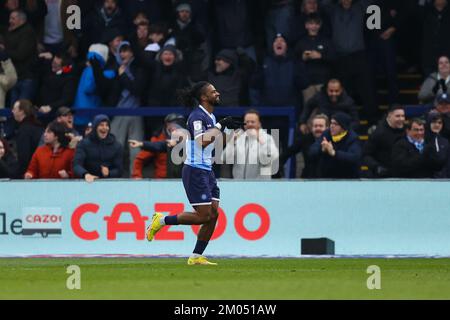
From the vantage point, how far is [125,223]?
2198 centimetres

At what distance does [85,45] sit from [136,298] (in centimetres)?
1297

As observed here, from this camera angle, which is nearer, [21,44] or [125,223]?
[125,223]

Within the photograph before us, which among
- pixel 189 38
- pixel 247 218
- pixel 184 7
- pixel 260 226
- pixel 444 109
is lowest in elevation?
pixel 260 226

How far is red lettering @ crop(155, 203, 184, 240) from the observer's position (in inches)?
867

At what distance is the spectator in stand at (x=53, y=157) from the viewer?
22.8 m

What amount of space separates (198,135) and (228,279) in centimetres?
249

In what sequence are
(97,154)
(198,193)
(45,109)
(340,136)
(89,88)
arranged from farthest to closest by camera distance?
(89,88), (45,109), (97,154), (340,136), (198,193)

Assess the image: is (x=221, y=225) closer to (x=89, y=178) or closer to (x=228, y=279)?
(x=89, y=178)

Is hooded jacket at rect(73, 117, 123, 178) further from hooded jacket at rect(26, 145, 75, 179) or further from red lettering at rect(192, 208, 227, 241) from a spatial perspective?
red lettering at rect(192, 208, 227, 241)

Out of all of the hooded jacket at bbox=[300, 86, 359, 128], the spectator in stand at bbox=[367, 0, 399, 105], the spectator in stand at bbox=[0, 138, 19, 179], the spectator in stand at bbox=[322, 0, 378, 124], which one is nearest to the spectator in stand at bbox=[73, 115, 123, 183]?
the spectator in stand at bbox=[0, 138, 19, 179]

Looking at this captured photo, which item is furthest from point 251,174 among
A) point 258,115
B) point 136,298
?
point 136,298

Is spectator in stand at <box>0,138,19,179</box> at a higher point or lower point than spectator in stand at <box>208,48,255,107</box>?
lower

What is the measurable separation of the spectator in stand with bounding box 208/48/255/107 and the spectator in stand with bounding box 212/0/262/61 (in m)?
0.56

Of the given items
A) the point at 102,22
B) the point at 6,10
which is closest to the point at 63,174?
the point at 102,22
